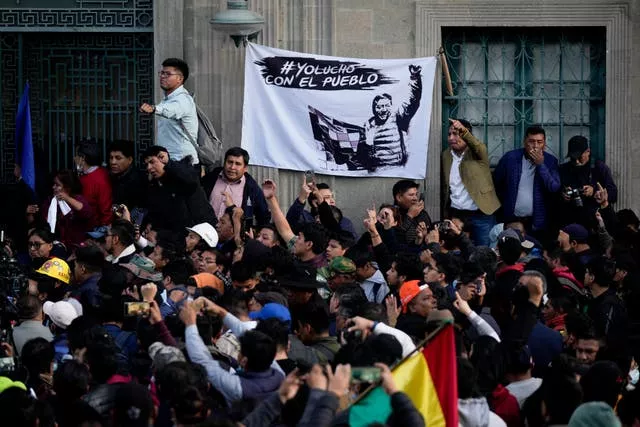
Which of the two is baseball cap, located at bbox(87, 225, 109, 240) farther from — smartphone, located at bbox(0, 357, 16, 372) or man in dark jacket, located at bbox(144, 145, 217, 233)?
smartphone, located at bbox(0, 357, 16, 372)

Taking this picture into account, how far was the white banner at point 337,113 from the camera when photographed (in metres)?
23.4

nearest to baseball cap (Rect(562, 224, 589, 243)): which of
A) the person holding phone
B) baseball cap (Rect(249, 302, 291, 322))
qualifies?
the person holding phone

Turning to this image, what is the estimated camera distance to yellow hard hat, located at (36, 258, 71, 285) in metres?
18.6

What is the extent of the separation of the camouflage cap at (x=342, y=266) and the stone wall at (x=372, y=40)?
4930mm

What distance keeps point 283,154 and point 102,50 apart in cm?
242

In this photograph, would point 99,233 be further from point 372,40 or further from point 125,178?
point 372,40

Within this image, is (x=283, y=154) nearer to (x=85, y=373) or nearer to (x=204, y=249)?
(x=204, y=249)

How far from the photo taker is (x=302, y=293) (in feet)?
56.3

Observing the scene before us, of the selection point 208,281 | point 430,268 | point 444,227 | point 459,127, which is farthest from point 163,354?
point 459,127

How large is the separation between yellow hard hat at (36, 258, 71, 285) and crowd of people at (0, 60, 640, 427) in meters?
0.02

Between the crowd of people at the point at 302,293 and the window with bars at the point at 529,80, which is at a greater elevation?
the window with bars at the point at 529,80

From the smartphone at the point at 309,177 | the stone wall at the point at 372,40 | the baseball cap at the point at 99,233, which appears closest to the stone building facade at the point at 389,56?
the stone wall at the point at 372,40

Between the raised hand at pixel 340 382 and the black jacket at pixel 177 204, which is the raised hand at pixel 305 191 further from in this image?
the raised hand at pixel 340 382

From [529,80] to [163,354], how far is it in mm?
10299
